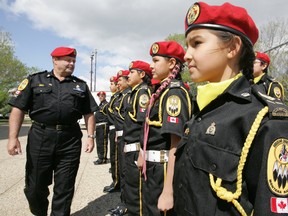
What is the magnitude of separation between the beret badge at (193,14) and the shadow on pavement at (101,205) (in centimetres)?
348

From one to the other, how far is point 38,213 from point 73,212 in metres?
0.67

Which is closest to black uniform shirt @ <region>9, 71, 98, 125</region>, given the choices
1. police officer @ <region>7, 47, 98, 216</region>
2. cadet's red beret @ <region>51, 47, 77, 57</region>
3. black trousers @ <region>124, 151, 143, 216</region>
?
police officer @ <region>7, 47, 98, 216</region>

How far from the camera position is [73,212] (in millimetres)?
4133

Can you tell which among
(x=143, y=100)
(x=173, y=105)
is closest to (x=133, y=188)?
(x=143, y=100)

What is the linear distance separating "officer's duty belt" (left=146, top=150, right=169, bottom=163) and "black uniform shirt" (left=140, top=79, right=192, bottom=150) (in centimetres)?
4

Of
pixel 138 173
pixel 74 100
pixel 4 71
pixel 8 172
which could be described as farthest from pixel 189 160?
pixel 4 71

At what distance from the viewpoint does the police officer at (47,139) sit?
3.47 metres

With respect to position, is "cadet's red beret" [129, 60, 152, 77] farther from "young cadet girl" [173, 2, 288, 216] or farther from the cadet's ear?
the cadet's ear

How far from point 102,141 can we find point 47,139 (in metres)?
4.69

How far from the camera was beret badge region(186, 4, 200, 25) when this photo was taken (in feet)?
4.76

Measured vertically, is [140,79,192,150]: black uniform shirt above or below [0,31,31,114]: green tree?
below

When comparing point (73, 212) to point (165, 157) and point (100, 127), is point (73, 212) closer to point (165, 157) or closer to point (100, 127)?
point (165, 157)

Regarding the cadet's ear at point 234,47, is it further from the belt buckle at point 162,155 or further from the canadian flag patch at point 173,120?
the belt buckle at point 162,155

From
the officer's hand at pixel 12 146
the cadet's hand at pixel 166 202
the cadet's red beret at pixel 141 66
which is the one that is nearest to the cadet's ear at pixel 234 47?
the cadet's hand at pixel 166 202
